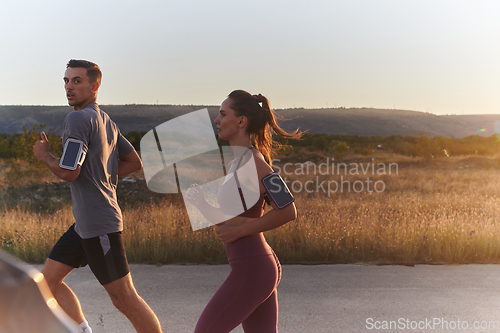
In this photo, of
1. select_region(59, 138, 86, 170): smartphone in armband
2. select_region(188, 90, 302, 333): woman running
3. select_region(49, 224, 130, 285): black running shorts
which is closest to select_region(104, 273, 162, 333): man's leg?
select_region(49, 224, 130, 285): black running shorts

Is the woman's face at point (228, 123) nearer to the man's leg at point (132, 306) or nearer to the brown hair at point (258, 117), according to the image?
the brown hair at point (258, 117)

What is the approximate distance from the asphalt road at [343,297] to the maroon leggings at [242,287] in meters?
1.68

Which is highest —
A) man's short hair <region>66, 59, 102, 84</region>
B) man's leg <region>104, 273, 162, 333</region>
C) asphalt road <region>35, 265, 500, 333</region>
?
man's short hair <region>66, 59, 102, 84</region>

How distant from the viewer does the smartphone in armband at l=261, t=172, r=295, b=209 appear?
2.23 metres

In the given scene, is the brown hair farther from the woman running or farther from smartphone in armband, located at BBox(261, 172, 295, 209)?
smartphone in armband, located at BBox(261, 172, 295, 209)

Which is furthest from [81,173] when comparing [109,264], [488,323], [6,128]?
[6,128]

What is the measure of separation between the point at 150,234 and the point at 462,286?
4321 mm

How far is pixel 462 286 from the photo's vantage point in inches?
191

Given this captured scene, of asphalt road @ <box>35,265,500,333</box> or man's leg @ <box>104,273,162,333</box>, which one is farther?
asphalt road @ <box>35,265,500,333</box>

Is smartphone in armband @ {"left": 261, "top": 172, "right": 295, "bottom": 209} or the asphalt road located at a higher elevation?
smartphone in armband @ {"left": 261, "top": 172, "right": 295, "bottom": 209}

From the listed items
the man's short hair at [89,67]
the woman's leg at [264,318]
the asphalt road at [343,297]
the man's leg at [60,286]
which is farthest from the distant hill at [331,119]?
the woman's leg at [264,318]

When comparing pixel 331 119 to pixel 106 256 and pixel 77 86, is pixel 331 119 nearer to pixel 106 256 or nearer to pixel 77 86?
pixel 77 86

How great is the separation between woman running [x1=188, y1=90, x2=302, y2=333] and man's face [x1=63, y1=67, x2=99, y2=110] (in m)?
1.06

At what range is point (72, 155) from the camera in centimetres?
258
